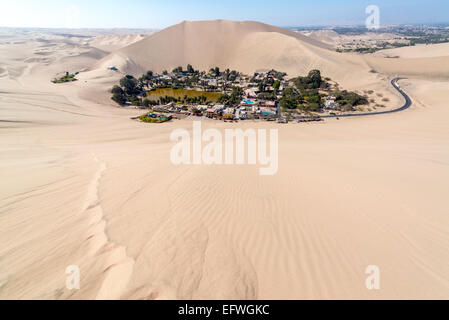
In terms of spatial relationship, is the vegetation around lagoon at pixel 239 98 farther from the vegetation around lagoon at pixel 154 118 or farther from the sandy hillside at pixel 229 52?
the sandy hillside at pixel 229 52

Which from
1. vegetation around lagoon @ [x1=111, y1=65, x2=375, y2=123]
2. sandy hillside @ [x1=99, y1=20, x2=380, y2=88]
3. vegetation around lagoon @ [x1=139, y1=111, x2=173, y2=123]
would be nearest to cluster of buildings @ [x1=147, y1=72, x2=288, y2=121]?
vegetation around lagoon @ [x1=111, y1=65, x2=375, y2=123]

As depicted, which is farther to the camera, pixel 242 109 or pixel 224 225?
pixel 242 109

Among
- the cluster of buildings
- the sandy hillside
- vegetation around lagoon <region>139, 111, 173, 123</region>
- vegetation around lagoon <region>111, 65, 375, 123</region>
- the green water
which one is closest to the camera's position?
vegetation around lagoon <region>139, 111, 173, 123</region>

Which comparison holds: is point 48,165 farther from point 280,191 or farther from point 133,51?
point 133,51

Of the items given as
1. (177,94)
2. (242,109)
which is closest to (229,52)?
(177,94)

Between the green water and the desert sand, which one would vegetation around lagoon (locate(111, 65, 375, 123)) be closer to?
the green water

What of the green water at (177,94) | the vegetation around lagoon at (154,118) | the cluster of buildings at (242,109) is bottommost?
the vegetation around lagoon at (154,118)

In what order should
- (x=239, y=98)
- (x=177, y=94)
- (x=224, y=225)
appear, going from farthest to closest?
(x=177, y=94) → (x=239, y=98) → (x=224, y=225)

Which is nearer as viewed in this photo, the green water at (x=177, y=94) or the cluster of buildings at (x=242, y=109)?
the cluster of buildings at (x=242, y=109)

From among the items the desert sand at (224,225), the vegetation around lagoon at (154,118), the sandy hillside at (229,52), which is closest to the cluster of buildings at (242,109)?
the vegetation around lagoon at (154,118)

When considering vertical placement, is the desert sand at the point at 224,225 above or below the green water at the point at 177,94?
below

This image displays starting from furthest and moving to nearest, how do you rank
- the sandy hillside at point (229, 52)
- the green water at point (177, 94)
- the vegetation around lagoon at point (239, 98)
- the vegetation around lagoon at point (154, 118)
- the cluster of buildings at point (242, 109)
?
the sandy hillside at point (229, 52), the green water at point (177, 94), the vegetation around lagoon at point (239, 98), the cluster of buildings at point (242, 109), the vegetation around lagoon at point (154, 118)

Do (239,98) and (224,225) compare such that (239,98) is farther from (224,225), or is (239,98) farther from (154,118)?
(224,225)
